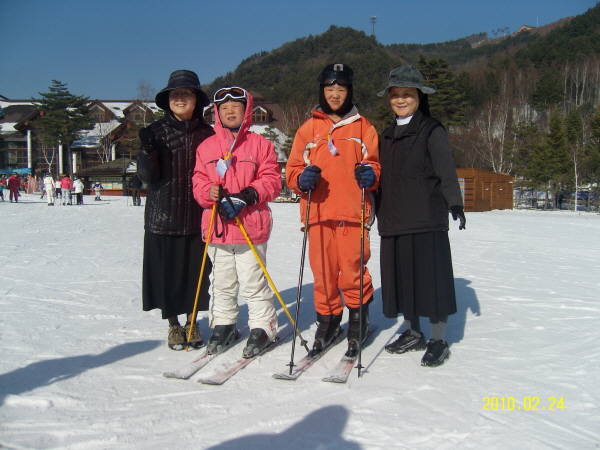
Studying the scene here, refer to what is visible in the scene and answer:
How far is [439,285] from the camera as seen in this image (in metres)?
3.01

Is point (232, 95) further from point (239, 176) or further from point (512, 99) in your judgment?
point (512, 99)

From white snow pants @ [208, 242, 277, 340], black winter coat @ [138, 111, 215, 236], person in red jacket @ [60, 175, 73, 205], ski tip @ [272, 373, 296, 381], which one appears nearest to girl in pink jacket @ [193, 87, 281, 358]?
white snow pants @ [208, 242, 277, 340]

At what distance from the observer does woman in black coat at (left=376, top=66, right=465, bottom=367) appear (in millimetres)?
2990

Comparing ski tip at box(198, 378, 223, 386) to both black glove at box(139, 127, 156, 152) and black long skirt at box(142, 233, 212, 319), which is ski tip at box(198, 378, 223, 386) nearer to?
black long skirt at box(142, 233, 212, 319)

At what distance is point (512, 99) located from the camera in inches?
1930

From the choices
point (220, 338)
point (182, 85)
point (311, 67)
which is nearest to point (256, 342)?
point (220, 338)

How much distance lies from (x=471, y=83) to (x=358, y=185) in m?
61.1

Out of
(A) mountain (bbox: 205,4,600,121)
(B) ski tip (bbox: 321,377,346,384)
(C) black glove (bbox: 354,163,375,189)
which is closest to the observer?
(B) ski tip (bbox: 321,377,346,384)

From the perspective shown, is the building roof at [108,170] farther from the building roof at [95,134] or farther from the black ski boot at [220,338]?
the black ski boot at [220,338]

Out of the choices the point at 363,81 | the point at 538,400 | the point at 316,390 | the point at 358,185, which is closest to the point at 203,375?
the point at 316,390

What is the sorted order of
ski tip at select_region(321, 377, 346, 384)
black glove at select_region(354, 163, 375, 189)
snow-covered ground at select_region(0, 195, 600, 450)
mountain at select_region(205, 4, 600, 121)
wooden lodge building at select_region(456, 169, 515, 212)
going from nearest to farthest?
1. snow-covered ground at select_region(0, 195, 600, 450)
2. ski tip at select_region(321, 377, 346, 384)
3. black glove at select_region(354, 163, 375, 189)
4. wooden lodge building at select_region(456, 169, 515, 212)
5. mountain at select_region(205, 4, 600, 121)

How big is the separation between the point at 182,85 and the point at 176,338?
1.77m

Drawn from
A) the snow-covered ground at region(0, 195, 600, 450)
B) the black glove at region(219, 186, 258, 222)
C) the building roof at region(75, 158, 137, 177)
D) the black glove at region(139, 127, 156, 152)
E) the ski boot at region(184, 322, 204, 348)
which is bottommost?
the snow-covered ground at region(0, 195, 600, 450)

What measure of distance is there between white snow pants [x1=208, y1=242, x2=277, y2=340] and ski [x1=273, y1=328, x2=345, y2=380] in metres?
0.35
